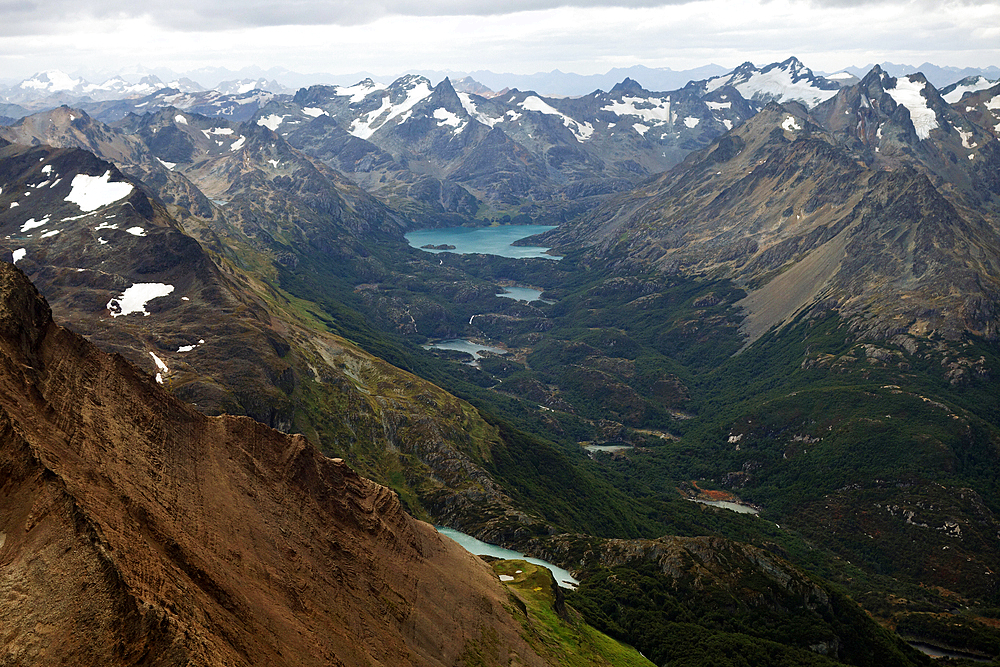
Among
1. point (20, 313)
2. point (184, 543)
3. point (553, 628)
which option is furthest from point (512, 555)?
point (20, 313)

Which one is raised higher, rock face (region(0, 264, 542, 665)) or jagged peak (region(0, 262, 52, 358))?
jagged peak (region(0, 262, 52, 358))

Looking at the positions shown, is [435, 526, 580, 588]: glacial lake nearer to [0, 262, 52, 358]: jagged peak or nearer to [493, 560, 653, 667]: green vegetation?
[493, 560, 653, 667]: green vegetation

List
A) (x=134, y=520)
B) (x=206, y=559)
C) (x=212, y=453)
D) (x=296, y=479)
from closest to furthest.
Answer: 1. (x=134, y=520)
2. (x=206, y=559)
3. (x=212, y=453)
4. (x=296, y=479)

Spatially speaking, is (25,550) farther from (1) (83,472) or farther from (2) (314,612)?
(2) (314,612)

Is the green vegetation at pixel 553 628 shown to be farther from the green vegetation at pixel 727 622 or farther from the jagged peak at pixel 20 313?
the jagged peak at pixel 20 313

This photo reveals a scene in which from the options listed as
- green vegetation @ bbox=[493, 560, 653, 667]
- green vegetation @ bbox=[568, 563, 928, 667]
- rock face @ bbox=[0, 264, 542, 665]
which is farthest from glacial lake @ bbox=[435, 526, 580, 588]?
rock face @ bbox=[0, 264, 542, 665]

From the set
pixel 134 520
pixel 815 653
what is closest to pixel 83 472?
pixel 134 520

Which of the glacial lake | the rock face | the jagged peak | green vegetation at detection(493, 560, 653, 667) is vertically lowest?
the glacial lake

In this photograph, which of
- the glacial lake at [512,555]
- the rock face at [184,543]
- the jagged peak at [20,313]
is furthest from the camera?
the glacial lake at [512,555]

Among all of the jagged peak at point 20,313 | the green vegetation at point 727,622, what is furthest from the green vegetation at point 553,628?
the jagged peak at point 20,313
